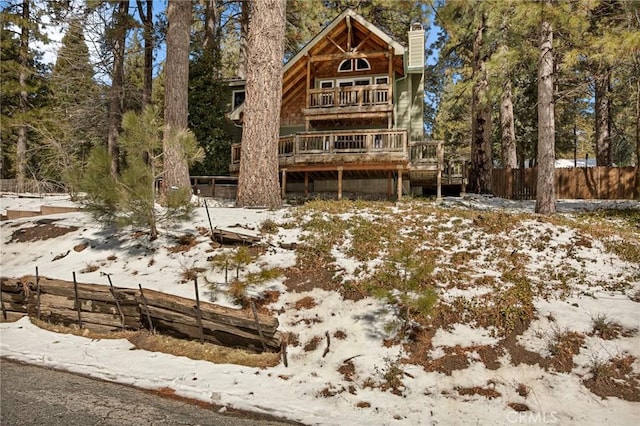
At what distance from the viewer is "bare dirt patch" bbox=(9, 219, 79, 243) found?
7.97m

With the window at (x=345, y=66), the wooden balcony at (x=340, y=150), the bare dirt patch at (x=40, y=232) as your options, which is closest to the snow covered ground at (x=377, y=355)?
the bare dirt patch at (x=40, y=232)

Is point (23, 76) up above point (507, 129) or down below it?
above

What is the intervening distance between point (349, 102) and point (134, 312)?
12754mm

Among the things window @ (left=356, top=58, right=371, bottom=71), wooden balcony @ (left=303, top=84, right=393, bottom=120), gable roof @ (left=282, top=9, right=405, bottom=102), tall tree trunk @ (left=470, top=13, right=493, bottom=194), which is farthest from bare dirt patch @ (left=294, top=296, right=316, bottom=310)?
window @ (left=356, top=58, right=371, bottom=71)

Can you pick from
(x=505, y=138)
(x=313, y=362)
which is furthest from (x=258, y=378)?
(x=505, y=138)

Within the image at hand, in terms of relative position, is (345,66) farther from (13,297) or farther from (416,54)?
(13,297)

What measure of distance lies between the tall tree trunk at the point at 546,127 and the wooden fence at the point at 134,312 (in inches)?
337

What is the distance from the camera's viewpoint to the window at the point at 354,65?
17.0 meters

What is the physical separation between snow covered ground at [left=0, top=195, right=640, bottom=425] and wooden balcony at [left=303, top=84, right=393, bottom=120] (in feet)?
31.5

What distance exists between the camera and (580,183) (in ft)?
52.5

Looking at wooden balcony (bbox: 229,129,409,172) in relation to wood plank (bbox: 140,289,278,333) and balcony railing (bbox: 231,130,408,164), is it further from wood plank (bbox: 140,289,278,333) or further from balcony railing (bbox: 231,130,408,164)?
wood plank (bbox: 140,289,278,333)

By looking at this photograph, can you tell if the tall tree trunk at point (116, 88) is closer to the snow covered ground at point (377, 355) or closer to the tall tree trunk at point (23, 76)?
Answer: the tall tree trunk at point (23, 76)

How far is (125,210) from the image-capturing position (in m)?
6.55

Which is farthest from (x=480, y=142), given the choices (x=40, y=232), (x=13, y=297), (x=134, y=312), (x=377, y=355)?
(x=13, y=297)
